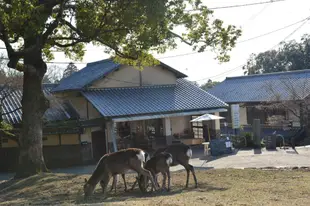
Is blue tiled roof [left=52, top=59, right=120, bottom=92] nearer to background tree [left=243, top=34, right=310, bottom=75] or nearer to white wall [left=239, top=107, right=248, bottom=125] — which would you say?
white wall [left=239, top=107, right=248, bottom=125]

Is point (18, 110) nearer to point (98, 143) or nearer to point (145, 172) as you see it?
point (98, 143)

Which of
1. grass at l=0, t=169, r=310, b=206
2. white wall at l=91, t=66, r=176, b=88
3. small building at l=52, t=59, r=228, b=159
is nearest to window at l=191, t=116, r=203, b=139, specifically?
small building at l=52, t=59, r=228, b=159

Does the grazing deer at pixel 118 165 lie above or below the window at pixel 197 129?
below

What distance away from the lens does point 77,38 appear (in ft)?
53.6

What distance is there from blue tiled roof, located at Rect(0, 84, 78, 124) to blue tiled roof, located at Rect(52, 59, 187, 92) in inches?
48.3

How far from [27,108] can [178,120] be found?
15667 mm

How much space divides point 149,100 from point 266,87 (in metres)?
15.6

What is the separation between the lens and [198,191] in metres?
11.1

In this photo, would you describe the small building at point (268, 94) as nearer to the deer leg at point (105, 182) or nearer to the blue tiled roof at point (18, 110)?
the blue tiled roof at point (18, 110)

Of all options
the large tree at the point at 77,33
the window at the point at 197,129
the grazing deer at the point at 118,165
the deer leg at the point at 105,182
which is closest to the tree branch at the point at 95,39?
the large tree at the point at 77,33

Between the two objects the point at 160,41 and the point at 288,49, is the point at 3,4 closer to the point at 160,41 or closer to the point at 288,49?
the point at 160,41

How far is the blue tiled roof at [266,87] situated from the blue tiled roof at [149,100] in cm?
875

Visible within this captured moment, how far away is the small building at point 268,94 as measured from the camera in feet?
105

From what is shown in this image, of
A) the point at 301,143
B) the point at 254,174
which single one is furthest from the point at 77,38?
the point at 301,143
